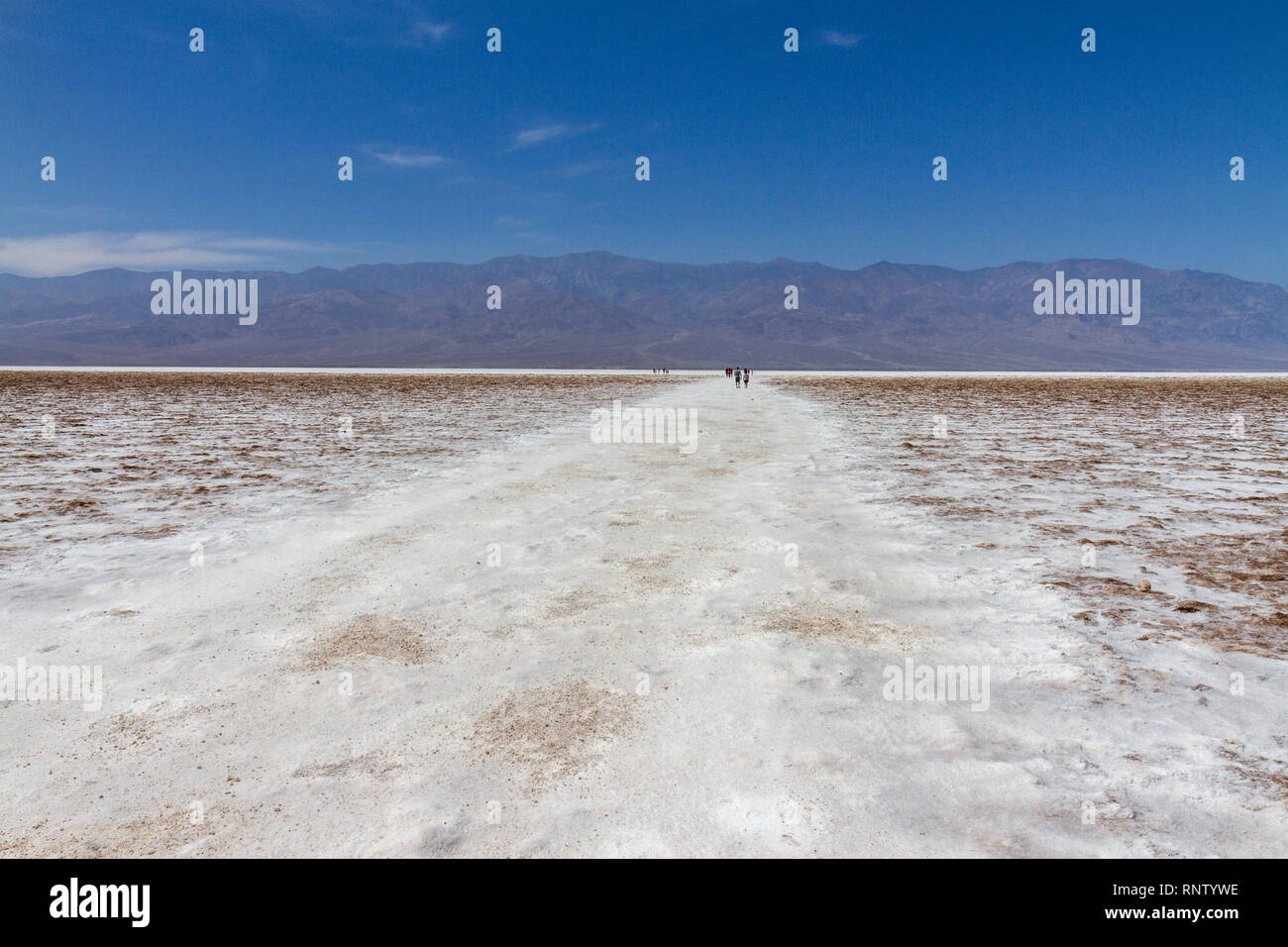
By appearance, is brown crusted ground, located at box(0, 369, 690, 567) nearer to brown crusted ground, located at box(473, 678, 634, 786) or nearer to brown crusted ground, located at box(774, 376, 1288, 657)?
brown crusted ground, located at box(473, 678, 634, 786)

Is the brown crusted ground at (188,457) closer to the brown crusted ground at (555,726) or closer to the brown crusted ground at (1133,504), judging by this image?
the brown crusted ground at (555,726)

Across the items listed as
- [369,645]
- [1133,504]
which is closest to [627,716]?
[369,645]

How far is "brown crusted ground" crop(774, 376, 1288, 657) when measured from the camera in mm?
5969

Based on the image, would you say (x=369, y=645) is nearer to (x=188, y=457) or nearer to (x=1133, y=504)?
(x=1133, y=504)

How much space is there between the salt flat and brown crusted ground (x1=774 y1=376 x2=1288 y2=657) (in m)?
0.54

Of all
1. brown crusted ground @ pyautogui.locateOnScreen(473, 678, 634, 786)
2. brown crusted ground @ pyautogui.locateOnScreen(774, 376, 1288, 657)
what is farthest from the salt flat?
brown crusted ground @ pyautogui.locateOnScreen(774, 376, 1288, 657)

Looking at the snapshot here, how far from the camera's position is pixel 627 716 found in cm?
416

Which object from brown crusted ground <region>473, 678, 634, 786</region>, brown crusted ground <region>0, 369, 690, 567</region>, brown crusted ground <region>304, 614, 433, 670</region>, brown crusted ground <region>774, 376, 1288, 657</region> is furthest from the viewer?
brown crusted ground <region>0, 369, 690, 567</region>

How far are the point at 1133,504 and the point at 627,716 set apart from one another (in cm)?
939
